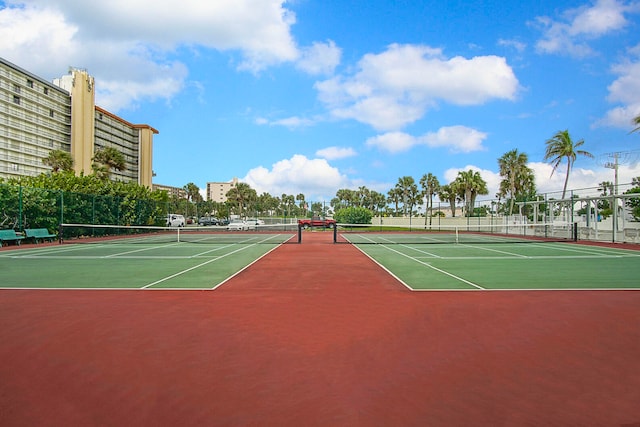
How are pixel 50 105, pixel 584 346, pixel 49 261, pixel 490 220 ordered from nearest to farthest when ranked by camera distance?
pixel 584 346, pixel 49 261, pixel 490 220, pixel 50 105

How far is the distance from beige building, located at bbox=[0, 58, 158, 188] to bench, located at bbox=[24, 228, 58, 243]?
42.4 meters

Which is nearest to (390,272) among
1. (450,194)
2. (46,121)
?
(450,194)

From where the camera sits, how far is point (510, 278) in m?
10.7

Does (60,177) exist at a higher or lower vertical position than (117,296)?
higher

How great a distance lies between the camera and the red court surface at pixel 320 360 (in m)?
3.54

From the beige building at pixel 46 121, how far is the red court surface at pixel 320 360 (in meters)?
63.5

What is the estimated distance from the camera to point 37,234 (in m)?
22.5

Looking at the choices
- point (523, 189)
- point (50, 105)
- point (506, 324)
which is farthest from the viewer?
point (50, 105)

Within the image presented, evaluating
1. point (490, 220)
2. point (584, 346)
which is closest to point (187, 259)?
point (584, 346)

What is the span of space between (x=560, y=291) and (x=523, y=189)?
49.8 metres

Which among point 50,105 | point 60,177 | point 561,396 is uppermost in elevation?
point 50,105

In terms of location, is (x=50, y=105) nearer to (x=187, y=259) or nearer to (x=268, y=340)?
(x=187, y=259)

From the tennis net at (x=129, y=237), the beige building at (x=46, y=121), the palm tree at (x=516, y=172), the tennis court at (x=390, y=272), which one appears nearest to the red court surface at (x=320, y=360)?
the tennis court at (x=390, y=272)

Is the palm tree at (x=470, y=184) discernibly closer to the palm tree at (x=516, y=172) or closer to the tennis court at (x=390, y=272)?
the palm tree at (x=516, y=172)
